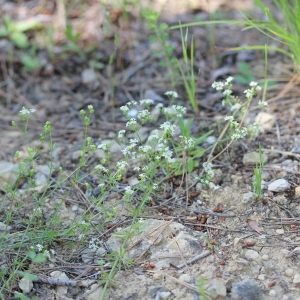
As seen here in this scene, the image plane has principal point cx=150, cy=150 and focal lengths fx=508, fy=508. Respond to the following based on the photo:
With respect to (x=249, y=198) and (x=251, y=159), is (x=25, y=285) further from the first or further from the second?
(x=251, y=159)

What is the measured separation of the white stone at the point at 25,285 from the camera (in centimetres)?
186

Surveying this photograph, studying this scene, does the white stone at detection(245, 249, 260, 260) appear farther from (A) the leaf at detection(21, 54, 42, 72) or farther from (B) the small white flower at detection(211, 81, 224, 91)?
(A) the leaf at detection(21, 54, 42, 72)

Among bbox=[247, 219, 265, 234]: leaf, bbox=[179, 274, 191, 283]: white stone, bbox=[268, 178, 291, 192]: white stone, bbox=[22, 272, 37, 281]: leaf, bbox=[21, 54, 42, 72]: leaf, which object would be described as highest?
bbox=[21, 54, 42, 72]: leaf

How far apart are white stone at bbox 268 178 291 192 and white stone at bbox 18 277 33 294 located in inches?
43.1

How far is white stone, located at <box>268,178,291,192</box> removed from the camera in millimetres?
2246

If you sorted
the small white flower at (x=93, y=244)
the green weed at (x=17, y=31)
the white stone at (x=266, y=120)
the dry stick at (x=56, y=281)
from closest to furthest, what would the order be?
the dry stick at (x=56, y=281)
the small white flower at (x=93, y=244)
the white stone at (x=266, y=120)
the green weed at (x=17, y=31)

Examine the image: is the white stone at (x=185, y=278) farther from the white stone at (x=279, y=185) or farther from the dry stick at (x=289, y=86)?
the dry stick at (x=289, y=86)

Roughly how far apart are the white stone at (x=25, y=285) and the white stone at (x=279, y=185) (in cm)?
110

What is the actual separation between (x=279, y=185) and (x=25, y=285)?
1.16m

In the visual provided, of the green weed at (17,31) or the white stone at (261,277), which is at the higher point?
the green weed at (17,31)

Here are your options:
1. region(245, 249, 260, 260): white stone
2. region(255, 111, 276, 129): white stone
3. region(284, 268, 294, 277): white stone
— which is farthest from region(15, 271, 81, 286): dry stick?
region(255, 111, 276, 129): white stone

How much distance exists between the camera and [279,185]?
2.26 metres

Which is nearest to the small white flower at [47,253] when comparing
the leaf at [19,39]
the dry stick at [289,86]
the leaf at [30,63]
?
the dry stick at [289,86]

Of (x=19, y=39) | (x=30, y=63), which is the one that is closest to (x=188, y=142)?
(x=30, y=63)
